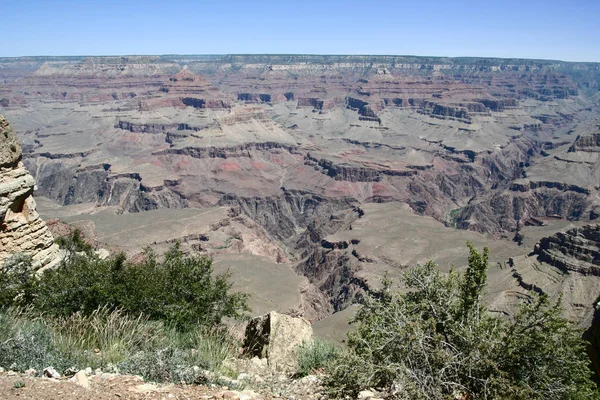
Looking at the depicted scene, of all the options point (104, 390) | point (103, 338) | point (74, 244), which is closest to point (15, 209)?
point (103, 338)

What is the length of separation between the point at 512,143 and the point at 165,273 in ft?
671

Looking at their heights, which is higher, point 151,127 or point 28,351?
point 28,351

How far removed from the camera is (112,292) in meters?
14.2

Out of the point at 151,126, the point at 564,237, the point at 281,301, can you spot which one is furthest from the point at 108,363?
the point at 151,126

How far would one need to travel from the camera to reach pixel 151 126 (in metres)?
179

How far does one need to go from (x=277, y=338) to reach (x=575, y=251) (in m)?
51.6

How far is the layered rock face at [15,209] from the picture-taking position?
1502cm

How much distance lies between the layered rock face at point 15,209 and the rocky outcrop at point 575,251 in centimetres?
5480

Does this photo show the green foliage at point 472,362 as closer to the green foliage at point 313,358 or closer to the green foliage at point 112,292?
the green foliage at point 313,358

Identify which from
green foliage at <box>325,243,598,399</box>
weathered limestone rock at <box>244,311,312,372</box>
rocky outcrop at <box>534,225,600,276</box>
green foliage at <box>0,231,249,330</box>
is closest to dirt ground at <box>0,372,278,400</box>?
green foliage at <box>325,243,598,399</box>

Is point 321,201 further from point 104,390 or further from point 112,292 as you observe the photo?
point 104,390

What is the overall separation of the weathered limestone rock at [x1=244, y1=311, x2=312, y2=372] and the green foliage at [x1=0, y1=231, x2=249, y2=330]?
1.85m

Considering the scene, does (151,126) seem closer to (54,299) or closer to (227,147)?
(227,147)

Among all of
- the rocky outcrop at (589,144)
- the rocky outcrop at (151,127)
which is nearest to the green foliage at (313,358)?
the rocky outcrop at (589,144)
